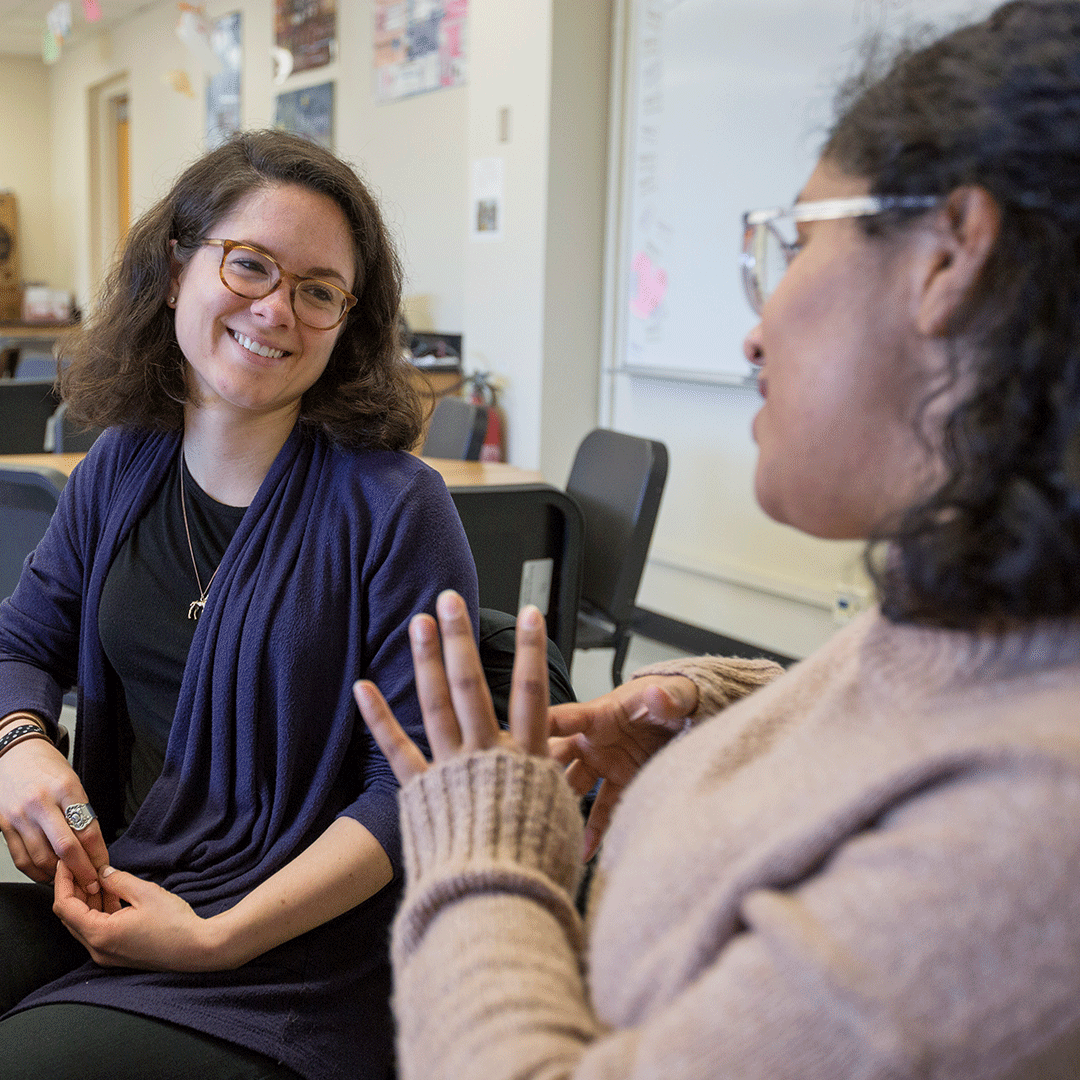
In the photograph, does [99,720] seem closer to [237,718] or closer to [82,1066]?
[237,718]

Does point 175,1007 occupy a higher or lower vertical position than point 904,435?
lower

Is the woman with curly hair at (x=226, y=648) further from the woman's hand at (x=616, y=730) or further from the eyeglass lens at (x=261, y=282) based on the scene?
the woman's hand at (x=616, y=730)

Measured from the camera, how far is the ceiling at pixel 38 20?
7.44 metres

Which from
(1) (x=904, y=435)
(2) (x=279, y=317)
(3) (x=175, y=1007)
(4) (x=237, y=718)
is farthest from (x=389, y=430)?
(1) (x=904, y=435)

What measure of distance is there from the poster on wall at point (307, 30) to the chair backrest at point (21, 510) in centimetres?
459

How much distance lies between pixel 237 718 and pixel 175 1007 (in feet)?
0.98

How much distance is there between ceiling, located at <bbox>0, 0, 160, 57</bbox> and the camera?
7441 mm

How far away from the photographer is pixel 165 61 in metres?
7.45

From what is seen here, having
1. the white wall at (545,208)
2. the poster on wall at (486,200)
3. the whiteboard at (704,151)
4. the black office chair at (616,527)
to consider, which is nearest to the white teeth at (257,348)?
the black office chair at (616,527)

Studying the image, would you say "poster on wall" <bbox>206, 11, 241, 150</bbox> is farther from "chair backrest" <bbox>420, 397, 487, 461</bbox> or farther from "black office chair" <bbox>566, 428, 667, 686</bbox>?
"black office chair" <bbox>566, 428, 667, 686</bbox>

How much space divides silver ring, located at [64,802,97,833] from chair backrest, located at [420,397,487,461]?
210 centimetres

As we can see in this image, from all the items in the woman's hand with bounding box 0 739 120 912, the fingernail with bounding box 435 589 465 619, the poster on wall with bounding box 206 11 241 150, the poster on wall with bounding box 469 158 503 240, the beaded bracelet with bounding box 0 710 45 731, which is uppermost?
the poster on wall with bounding box 206 11 241 150

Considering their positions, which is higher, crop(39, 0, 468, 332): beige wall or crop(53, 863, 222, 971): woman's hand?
crop(39, 0, 468, 332): beige wall

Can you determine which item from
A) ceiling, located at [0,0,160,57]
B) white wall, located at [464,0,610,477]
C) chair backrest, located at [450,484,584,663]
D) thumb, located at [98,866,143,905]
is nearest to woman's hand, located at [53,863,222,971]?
thumb, located at [98,866,143,905]
